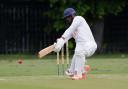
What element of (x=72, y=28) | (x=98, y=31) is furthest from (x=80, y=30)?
(x=98, y=31)

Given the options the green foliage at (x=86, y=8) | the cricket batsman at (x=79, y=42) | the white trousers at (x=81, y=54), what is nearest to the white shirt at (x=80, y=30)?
the cricket batsman at (x=79, y=42)

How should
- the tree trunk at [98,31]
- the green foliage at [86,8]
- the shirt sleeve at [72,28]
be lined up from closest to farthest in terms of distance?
1. the shirt sleeve at [72,28]
2. the green foliage at [86,8]
3. the tree trunk at [98,31]

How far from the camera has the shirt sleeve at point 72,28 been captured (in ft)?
46.8

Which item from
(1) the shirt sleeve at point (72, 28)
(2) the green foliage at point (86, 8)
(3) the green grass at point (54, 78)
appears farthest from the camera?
(2) the green foliage at point (86, 8)

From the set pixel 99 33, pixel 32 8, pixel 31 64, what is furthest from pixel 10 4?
pixel 31 64

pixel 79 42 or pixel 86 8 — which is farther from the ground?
A: pixel 86 8

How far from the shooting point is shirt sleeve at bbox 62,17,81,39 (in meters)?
14.3

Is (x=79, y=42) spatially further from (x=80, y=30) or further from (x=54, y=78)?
(x=54, y=78)

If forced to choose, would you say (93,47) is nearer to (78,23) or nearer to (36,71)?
(78,23)

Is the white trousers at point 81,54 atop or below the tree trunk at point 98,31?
below

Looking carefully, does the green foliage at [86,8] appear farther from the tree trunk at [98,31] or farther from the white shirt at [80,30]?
the white shirt at [80,30]

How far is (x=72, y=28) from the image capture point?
1440 cm

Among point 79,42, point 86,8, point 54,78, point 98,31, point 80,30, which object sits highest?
point 86,8

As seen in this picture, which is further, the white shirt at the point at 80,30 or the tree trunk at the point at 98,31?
the tree trunk at the point at 98,31
